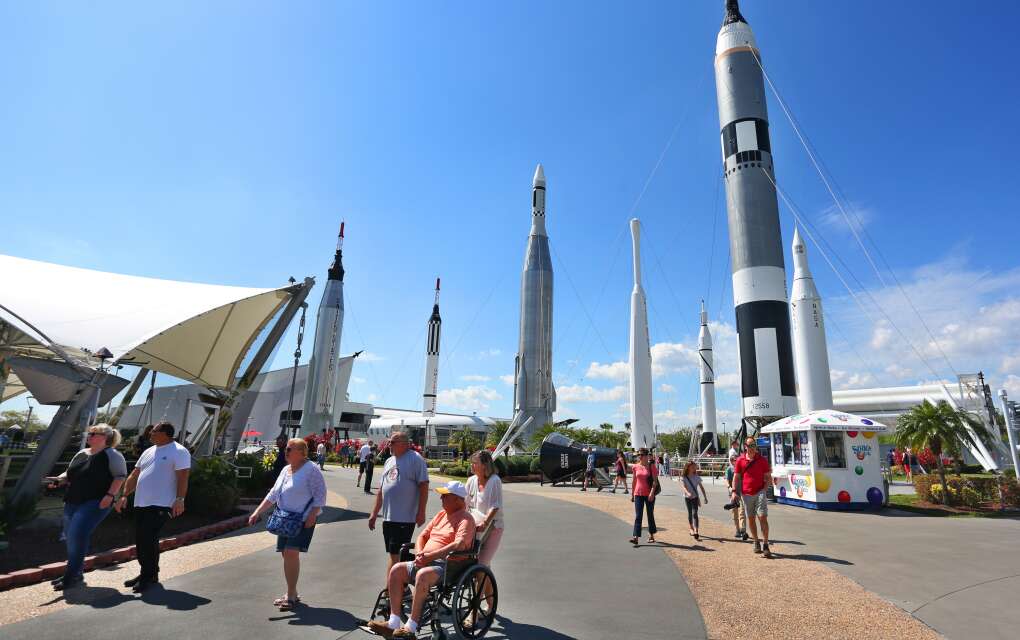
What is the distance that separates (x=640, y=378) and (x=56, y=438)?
2778cm

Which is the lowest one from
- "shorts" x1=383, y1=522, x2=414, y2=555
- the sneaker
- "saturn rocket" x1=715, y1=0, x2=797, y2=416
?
the sneaker

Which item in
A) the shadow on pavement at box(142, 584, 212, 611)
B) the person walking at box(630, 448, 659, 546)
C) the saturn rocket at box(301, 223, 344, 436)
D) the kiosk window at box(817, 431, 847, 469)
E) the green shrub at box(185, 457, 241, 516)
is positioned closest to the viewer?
the shadow on pavement at box(142, 584, 212, 611)

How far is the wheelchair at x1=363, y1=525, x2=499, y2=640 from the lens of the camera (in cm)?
406

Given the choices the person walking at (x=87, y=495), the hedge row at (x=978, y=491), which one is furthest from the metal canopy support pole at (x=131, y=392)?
the hedge row at (x=978, y=491)

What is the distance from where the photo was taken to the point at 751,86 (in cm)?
2623

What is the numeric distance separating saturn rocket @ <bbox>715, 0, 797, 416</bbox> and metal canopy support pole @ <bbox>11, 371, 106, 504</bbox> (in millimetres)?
23756

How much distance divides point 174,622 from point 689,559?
643 cm

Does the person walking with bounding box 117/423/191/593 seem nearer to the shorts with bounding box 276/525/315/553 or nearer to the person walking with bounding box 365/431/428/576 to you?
the shorts with bounding box 276/525/315/553

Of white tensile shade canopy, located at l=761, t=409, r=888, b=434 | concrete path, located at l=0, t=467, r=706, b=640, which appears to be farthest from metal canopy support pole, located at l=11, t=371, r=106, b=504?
white tensile shade canopy, located at l=761, t=409, r=888, b=434

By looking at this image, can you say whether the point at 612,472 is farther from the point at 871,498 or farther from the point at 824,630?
the point at 824,630

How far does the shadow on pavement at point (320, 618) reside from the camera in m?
4.51

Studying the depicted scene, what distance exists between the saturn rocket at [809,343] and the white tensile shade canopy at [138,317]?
83.5 ft

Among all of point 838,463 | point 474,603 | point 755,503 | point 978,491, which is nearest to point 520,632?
point 474,603

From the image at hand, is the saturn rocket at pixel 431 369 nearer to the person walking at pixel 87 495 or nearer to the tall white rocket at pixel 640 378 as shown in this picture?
the tall white rocket at pixel 640 378
